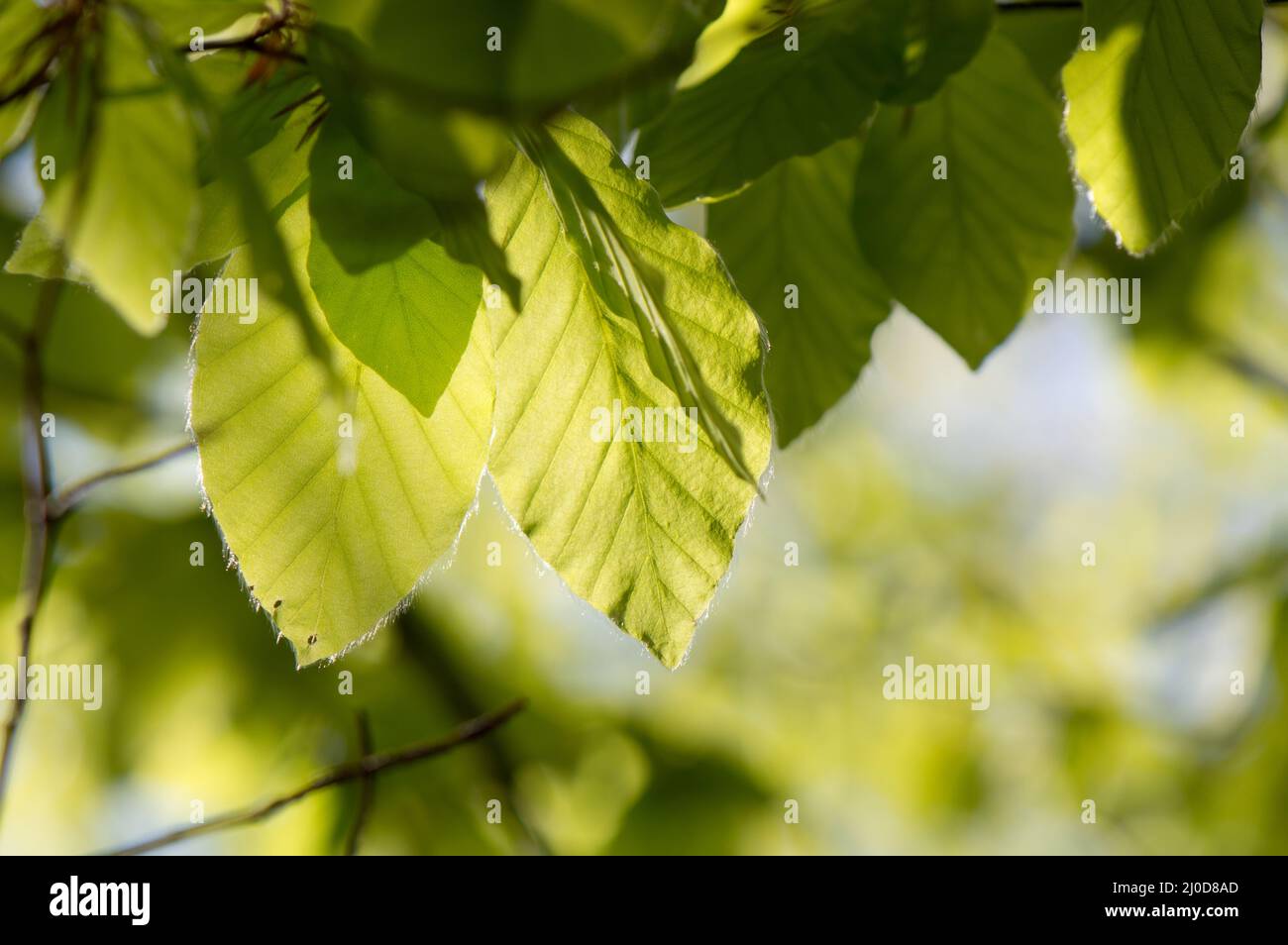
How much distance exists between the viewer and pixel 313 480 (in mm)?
486

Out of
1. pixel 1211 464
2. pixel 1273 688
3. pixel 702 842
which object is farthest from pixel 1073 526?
pixel 702 842

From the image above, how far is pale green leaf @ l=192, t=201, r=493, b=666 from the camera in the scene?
0.47 m

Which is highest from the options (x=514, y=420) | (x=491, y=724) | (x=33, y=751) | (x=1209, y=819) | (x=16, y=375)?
(x=16, y=375)

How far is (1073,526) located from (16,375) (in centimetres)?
416

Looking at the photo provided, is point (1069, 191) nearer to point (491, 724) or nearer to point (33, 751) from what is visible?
point (491, 724)

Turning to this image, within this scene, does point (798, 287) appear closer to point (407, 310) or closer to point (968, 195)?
point (968, 195)

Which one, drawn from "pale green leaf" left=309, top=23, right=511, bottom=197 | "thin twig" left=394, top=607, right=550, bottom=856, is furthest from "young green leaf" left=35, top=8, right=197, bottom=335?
"thin twig" left=394, top=607, right=550, bottom=856

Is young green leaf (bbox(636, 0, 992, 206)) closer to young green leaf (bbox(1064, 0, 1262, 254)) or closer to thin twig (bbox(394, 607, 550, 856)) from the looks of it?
young green leaf (bbox(1064, 0, 1262, 254))

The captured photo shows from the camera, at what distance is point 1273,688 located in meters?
2.20

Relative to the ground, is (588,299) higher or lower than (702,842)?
higher

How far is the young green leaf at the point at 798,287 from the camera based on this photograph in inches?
24.6

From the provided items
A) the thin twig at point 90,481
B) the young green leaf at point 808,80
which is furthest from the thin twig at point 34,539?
the young green leaf at point 808,80

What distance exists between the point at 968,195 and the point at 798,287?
0.38 feet

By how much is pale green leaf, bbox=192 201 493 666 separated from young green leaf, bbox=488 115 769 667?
1.0 inches
